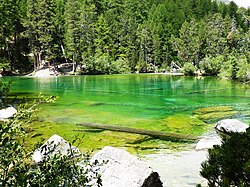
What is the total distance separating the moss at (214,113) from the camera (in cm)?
2061

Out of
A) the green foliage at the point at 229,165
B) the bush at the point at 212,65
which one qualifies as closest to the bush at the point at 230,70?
the bush at the point at 212,65

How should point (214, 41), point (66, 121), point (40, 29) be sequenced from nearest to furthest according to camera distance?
point (66, 121) → point (40, 29) → point (214, 41)

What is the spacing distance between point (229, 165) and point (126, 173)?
4.73 metres

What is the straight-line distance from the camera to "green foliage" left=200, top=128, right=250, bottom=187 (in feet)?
10.8

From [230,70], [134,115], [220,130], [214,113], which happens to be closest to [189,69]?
[230,70]

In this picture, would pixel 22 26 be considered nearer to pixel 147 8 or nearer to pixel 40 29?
pixel 40 29

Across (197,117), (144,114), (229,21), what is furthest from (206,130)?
(229,21)

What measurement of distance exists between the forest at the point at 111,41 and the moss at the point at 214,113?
104 feet

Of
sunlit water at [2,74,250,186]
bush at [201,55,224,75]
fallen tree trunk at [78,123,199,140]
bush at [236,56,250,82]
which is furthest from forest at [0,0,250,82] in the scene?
fallen tree trunk at [78,123,199,140]

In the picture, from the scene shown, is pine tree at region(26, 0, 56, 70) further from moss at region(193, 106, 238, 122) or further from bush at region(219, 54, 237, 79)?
moss at region(193, 106, 238, 122)

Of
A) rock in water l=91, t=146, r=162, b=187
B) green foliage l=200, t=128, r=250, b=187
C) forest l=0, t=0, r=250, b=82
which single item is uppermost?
forest l=0, t=0, r=250, b=82

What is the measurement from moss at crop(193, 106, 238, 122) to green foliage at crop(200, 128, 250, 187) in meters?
16.8

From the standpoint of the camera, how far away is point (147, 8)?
341 feet

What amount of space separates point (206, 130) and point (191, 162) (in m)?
5.80
